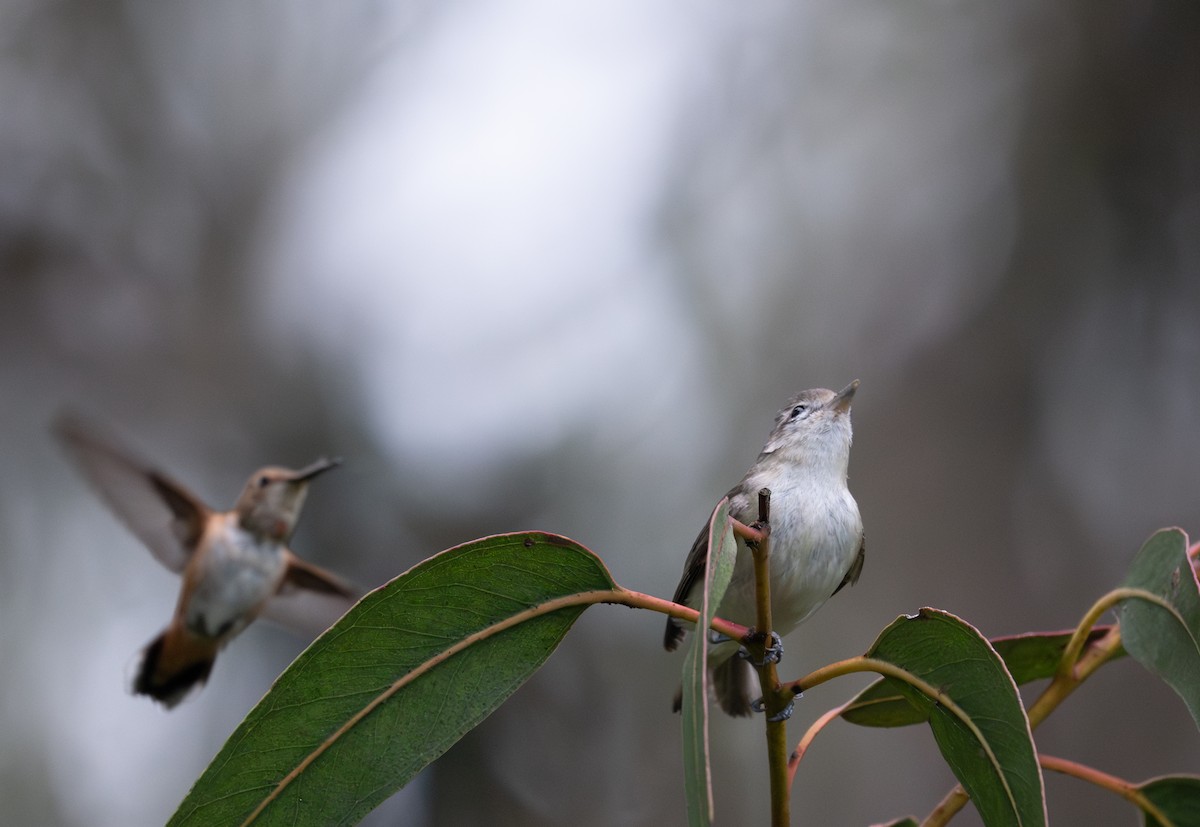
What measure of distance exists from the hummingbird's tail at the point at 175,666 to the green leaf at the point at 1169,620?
1.94m

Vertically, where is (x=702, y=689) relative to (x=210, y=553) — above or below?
below

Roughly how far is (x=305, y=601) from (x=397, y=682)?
56.0 inches

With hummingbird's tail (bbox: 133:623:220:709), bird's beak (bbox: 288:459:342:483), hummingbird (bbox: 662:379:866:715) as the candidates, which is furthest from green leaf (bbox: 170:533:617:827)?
→ hummingbird's tail (bbox: 133:623:220:709)

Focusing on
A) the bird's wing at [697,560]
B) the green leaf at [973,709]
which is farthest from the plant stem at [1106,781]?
the bird's wing at [697,560]

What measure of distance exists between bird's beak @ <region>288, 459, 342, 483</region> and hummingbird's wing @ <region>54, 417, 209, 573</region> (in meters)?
0.30

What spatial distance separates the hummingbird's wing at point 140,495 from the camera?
2018 mm

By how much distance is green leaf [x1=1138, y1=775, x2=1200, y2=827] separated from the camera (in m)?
1.08

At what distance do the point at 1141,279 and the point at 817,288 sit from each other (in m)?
1.16

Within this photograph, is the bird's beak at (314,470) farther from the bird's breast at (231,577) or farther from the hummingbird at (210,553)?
the bird's breast at (231,577)

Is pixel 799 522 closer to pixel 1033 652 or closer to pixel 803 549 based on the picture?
pixel 803 549

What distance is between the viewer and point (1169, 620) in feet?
3.06

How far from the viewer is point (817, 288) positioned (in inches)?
151

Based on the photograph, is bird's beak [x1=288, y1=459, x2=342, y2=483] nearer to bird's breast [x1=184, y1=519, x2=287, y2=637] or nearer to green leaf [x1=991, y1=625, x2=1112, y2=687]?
bird's breast [x1=184, y1=519, x2=287, y2=637]

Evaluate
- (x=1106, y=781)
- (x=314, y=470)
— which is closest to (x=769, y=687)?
(x=1106, y=781)
